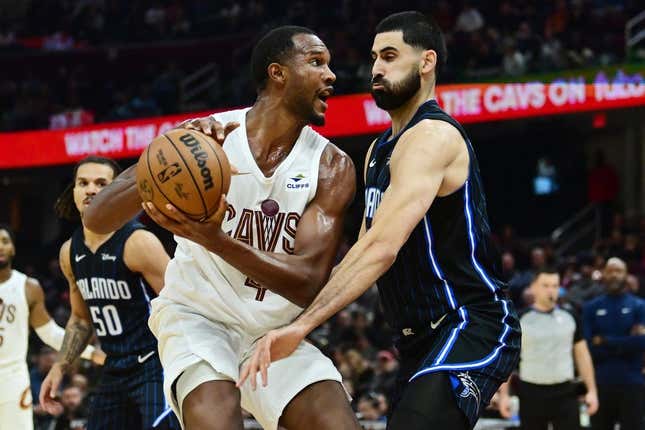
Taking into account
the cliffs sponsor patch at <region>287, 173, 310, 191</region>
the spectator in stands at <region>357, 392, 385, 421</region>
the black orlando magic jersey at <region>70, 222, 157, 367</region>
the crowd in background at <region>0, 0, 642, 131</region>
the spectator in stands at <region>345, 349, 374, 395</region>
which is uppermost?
the crowd in background at <region>0, 0, 642, 131</region>

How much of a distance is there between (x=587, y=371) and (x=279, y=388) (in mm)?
5272

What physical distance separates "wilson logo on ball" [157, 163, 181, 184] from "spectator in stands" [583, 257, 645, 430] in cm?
630

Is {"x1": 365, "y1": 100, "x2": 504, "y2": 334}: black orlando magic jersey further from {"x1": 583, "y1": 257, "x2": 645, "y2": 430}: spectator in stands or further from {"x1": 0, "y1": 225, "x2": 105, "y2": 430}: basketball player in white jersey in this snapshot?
{"x1": 583, "y1": 257, "x2": 645, "y2": 430}: spectator in stands

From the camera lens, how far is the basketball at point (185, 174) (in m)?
3.59

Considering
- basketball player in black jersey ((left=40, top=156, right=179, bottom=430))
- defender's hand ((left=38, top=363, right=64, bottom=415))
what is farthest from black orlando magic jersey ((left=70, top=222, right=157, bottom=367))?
defender's hand ((left=38, top=363, right=64, bottom=415))

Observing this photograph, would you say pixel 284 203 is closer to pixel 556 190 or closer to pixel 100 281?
pixel 100 281

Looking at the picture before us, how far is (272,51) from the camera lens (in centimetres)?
432

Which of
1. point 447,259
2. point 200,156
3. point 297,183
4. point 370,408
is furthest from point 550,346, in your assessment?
point 200,156

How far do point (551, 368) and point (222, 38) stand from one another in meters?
13.4

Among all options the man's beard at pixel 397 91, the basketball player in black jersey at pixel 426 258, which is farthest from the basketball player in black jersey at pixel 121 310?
the man's beard at pixel 397 91

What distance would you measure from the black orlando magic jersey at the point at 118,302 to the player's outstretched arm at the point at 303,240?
179 centimetres

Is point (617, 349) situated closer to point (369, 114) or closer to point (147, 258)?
point (147, 258)

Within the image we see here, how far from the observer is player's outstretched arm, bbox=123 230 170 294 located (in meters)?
5.61

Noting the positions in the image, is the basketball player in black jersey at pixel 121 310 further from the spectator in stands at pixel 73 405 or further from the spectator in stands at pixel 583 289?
the spectator in stands at pixel 583 289
